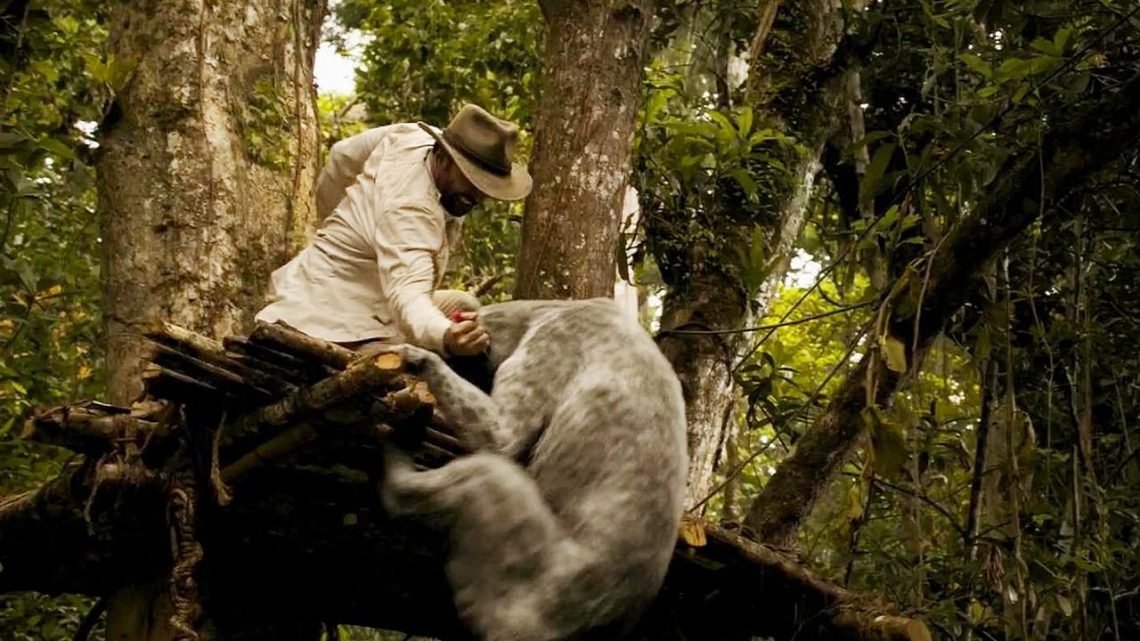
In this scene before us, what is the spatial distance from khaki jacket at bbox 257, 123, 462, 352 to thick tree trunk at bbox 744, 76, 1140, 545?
1619 millimetres

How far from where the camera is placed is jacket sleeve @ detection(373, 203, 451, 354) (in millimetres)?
4410

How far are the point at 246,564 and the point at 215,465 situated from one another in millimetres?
1049

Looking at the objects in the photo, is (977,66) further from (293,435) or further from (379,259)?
(293,435)

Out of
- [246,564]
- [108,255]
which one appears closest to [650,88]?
[108,255]

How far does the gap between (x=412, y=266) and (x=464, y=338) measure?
0.35 m

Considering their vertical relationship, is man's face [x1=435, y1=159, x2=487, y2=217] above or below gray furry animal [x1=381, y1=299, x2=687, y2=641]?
above

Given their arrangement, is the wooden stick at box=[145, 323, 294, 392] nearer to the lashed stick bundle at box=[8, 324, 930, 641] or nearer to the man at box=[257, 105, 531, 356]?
the lashed stick bundle at box=[8, 324, 930, 641]

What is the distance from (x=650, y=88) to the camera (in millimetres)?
7973

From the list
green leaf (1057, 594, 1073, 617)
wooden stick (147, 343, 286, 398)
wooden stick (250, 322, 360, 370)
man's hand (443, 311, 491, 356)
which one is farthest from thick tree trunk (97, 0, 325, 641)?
green leaf (1057, 594, 1073, 617)

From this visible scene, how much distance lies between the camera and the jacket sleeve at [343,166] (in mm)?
5160

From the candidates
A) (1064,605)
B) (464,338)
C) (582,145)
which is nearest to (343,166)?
(582,145)

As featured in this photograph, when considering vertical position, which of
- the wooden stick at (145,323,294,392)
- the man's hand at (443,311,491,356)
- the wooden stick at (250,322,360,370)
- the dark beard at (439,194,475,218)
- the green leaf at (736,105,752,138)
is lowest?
the wooden stick at (145,323,294,392)

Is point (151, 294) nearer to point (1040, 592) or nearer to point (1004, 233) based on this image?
point (1004, 233)

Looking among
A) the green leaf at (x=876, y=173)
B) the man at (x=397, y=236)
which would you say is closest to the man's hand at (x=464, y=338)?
the man at (x=397, y=236)
